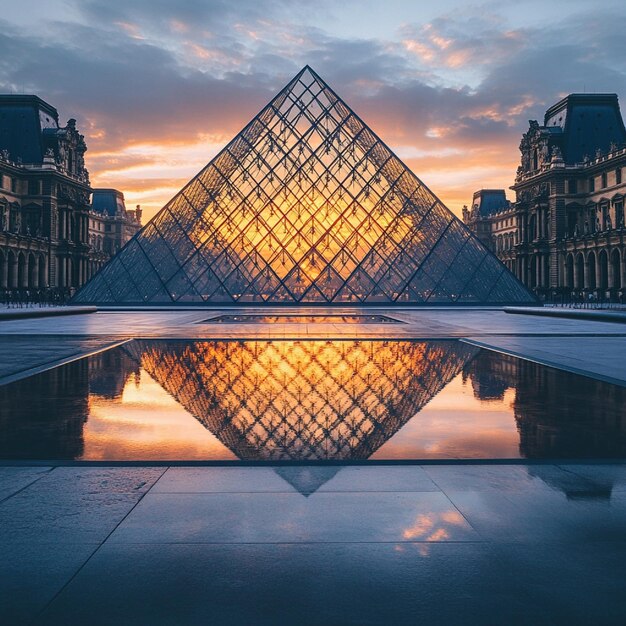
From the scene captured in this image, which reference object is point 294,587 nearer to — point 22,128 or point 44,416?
point 44,416

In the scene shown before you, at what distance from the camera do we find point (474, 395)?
7895 millimetres

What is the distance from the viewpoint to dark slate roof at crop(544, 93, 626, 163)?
68062 mm

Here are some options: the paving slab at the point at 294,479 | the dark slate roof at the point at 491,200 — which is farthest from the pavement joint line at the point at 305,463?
the dark slate roof at the point at 491,200

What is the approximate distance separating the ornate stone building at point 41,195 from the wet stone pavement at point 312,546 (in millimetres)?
59961

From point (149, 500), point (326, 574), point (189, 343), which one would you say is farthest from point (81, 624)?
point (189, 343)

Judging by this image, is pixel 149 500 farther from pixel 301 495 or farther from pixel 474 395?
pixel 474 395

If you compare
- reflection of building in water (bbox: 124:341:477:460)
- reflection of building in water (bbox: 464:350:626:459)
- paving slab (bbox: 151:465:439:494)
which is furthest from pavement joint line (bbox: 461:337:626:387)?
paving slab (bbox: 151:465:439:494)

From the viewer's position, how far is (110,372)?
10.0 metres

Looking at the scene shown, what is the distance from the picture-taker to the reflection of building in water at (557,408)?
17.2ft

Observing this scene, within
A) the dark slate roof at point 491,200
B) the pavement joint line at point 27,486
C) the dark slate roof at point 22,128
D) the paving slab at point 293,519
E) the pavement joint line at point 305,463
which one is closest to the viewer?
the paving slab at point 293,519

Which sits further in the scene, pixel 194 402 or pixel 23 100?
pixel 23 100

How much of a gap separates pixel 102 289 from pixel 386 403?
37.3 m

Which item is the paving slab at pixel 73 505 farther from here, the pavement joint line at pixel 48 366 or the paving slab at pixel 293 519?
the pavement joint line at pixel 48 366

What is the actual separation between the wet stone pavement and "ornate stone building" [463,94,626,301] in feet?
192
